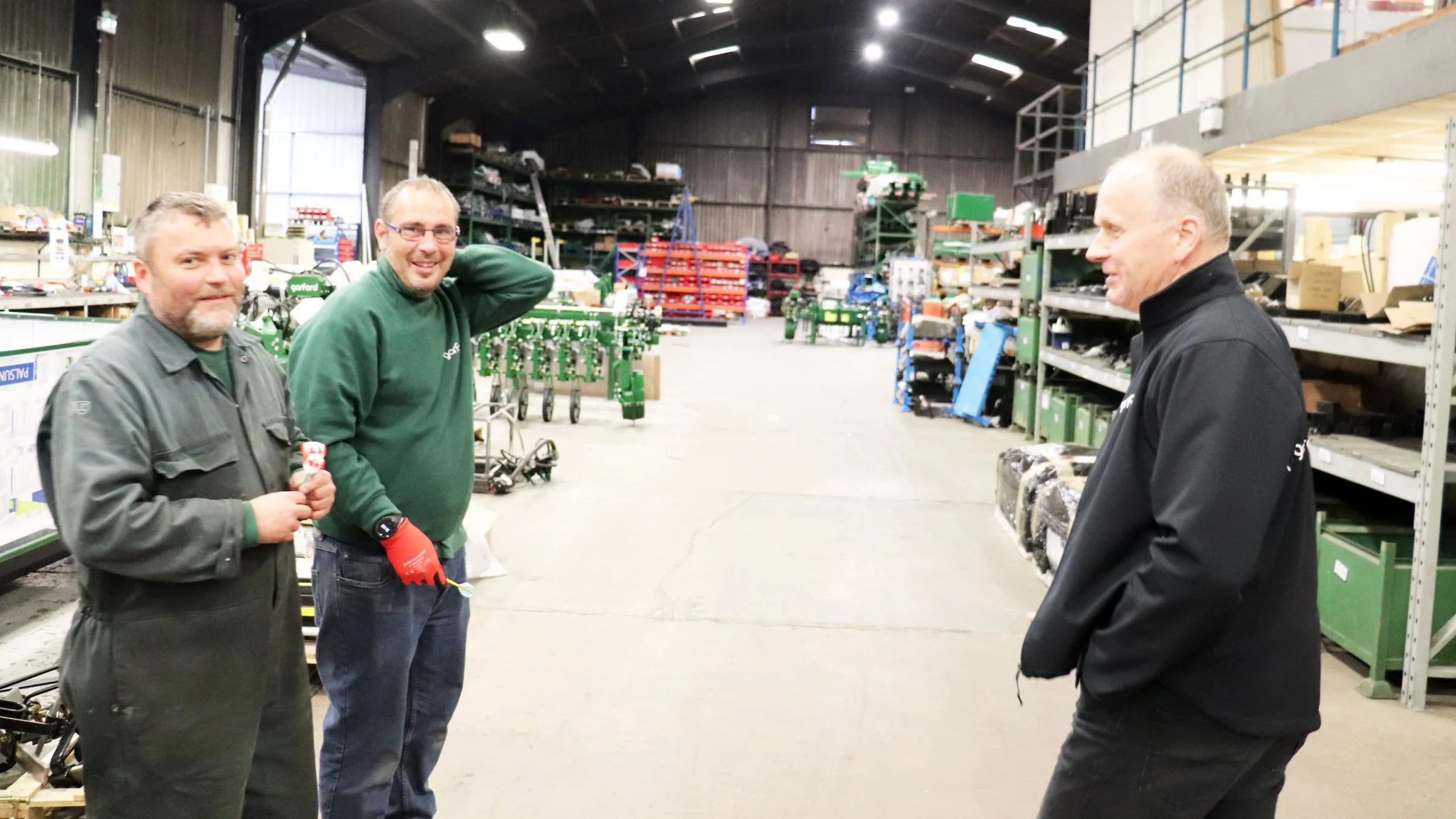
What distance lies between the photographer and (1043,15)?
21.8 metres

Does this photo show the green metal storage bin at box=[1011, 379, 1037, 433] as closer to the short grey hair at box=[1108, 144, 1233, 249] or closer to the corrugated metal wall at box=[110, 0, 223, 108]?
the short grey hair at box=[1108, 144, 1233, 249]

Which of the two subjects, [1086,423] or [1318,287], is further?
[1086,423]

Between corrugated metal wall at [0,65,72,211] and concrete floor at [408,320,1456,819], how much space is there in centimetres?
791

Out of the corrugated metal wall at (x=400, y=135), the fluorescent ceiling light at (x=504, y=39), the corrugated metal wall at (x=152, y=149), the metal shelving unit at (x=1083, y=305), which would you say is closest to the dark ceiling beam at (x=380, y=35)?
the corrugated metal wall at (x=400, y=135)

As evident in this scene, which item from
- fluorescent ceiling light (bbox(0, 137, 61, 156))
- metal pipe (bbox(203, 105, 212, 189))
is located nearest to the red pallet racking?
metal pipe (bbox(203, 105, 212, 189))

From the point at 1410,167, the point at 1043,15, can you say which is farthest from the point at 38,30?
the point at 1043,15

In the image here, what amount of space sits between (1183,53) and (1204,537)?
23.5 feet

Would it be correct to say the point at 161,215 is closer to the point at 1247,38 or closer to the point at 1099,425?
the point at 1247,38

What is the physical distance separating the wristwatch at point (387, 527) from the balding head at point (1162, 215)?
1592mm

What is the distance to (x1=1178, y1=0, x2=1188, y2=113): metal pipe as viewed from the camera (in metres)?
7.98

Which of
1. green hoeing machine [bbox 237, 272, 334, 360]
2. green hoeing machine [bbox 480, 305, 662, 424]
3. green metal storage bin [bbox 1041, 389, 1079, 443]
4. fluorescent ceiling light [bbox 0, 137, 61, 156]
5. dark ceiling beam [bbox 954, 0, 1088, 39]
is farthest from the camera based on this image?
dark ceiling beam [bbox 954, 0, 1088, 39]

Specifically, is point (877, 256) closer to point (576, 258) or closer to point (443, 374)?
point (576, 258)

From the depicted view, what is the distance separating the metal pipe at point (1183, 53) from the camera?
7977mm

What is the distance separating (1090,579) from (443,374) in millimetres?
1656
